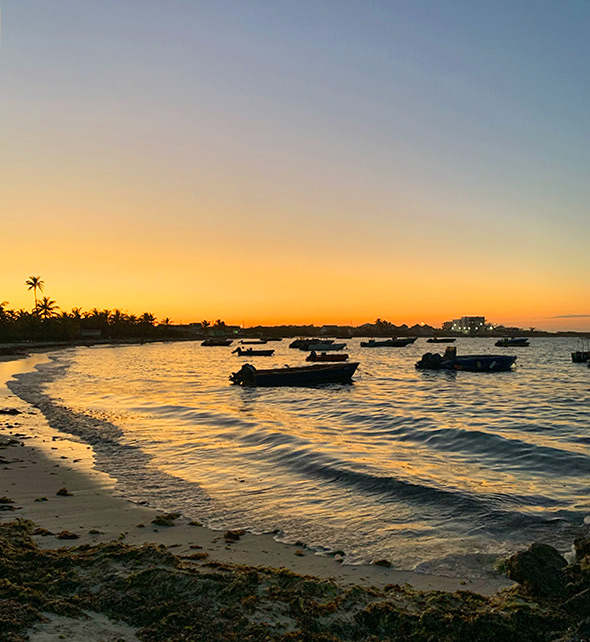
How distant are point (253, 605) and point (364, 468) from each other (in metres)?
8.14

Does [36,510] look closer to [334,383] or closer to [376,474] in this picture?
[376,474]

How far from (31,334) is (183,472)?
131 meters

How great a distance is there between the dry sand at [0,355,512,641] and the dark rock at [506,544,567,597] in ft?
1.00

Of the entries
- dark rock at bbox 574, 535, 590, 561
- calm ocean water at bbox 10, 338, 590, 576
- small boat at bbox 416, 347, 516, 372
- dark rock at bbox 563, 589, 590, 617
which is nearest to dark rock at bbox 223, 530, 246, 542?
calm ocean water at bbox 10, 338, 590, 576

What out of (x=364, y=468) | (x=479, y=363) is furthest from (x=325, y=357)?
(x=364, y=468)

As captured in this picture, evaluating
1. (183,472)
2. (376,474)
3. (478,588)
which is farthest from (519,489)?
(183,472)

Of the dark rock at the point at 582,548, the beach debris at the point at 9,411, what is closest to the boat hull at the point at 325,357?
the beach debris at the point at 9,411

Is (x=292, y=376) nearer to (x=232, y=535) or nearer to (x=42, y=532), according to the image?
(x=232, y=535)

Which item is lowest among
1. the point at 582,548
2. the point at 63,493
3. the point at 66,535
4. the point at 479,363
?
the point at 479,363

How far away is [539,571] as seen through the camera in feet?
19.6

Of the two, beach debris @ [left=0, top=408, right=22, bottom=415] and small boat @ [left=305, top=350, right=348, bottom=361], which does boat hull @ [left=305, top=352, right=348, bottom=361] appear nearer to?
small boat @ [left=305, top=350, right=348, bottom=361]

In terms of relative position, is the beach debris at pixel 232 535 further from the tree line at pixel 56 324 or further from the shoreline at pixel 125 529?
the tree line at pixel 56 324

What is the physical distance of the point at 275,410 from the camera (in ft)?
84.8

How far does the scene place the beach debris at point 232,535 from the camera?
7.81 metres
